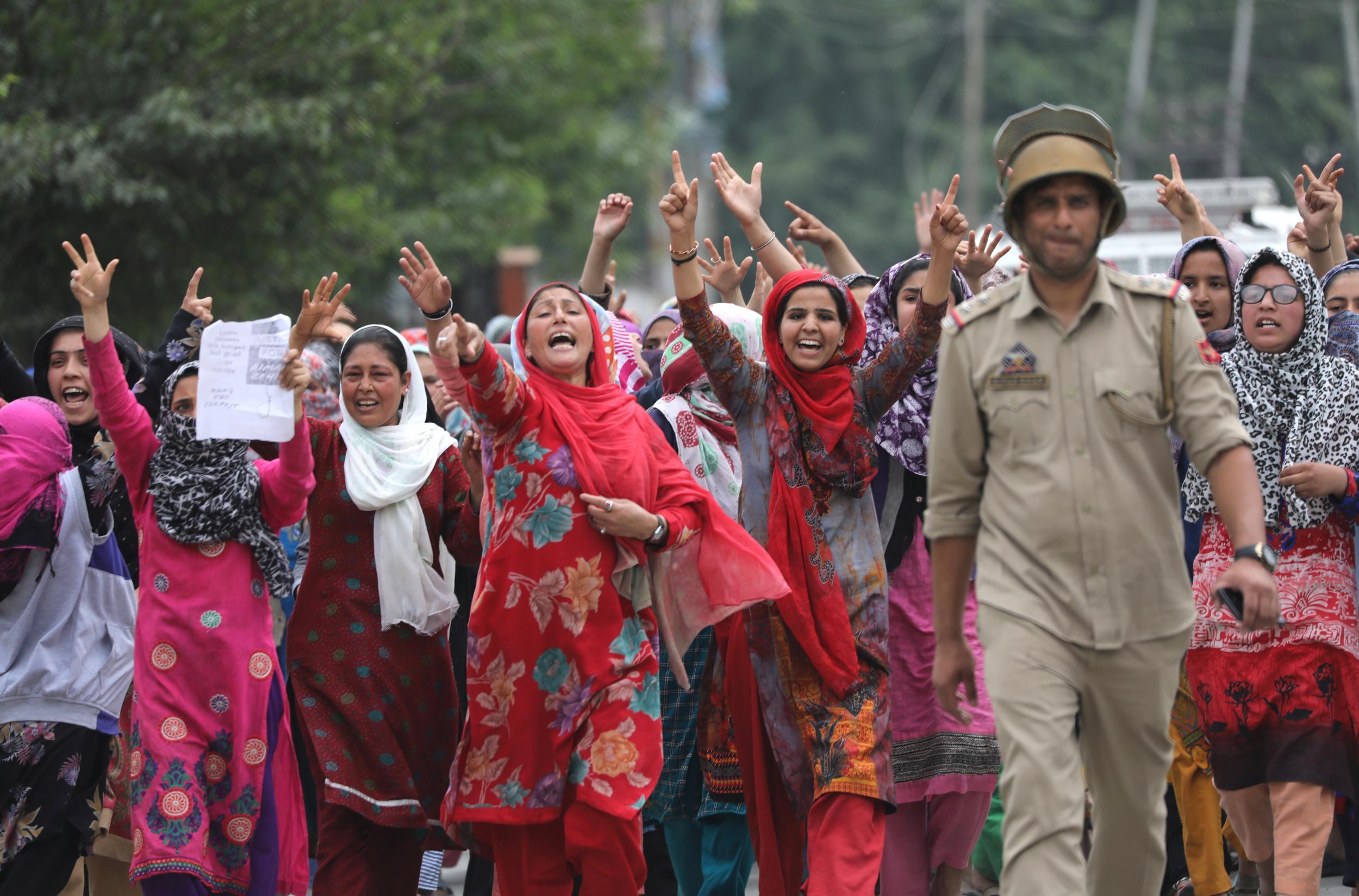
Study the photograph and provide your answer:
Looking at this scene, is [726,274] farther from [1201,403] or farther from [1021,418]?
[1201,403]

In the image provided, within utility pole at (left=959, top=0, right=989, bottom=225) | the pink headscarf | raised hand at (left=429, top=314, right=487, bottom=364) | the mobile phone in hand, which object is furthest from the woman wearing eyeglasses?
utility pole at (left=959, top=0, right=989, bottom=225)

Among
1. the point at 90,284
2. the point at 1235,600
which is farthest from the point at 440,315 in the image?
the point at 1235,600

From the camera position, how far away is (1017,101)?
34250mm

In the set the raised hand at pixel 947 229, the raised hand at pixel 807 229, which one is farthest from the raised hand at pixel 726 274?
the raised hand at pixel 947 229

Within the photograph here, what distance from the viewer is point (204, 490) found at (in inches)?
221

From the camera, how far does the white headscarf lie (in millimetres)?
5879

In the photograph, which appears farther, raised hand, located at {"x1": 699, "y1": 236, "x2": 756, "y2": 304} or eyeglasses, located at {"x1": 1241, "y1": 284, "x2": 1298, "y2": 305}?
raised hand, located at {"x1": 699, "y1": 236, "x2": 756, "y2": 304}

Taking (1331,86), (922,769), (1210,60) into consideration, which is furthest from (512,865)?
(1210,60)

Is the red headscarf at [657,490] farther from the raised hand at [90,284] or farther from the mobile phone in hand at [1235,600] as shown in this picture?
the mobile phone in hand at [1235,600]

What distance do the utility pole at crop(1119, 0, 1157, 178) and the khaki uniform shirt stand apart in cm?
2405

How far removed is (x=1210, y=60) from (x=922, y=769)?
2922 centimetres

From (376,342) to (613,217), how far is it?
3.40ft

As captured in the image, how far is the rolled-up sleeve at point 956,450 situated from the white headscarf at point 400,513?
2.05 m

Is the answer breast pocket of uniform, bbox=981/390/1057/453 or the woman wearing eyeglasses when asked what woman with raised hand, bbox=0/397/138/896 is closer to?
breast pocket of uniform, bbox=981/390/1057/453
